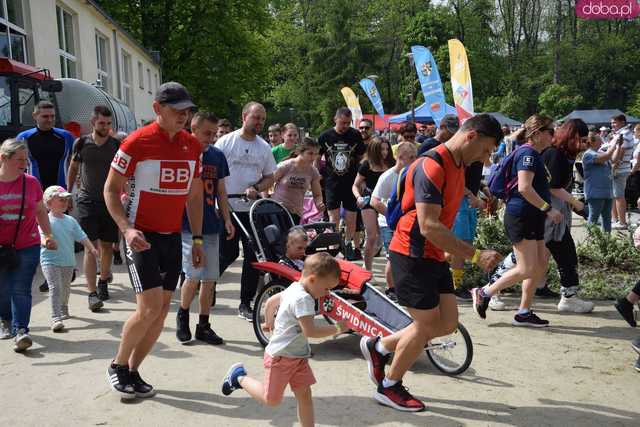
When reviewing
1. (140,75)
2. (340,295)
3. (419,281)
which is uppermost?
(140,75)

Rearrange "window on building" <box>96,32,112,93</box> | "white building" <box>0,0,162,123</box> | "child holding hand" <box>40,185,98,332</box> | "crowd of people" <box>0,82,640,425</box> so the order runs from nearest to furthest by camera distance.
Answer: "crowd of people" <box>0,82,640,425</box>, "child holding hand" <box>40,185,98,332</box>, "white building" <box>0,0,162,123</box>, "window on building" <box>96,32,112,93</box>

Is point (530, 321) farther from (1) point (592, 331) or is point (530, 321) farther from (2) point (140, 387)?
(2) point (140, 387)

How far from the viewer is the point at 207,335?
526cm

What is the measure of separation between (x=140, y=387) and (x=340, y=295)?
1631 mm

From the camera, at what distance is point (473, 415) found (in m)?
3.82

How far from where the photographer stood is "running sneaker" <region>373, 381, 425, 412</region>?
152 inches

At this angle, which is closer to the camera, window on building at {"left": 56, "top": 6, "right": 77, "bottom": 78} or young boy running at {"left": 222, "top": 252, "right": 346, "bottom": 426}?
young boy running at {"left": 222, "top": 252, "right": 346, "bottom": 426}

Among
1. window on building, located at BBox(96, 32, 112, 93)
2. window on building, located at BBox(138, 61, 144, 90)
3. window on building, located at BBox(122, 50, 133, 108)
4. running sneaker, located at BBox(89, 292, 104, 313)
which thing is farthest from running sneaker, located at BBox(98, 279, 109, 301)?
window on building, located at BBox(138, 61, 144, 90)

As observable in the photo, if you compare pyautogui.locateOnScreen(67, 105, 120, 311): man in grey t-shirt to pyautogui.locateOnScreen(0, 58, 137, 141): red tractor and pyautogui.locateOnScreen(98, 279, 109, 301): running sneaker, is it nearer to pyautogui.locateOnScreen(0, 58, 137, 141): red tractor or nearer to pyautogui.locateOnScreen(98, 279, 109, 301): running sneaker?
pyautogui.locateOnScreen(98, 279, 109, 301): running sneaker

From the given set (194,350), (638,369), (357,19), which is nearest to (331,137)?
(194,350)

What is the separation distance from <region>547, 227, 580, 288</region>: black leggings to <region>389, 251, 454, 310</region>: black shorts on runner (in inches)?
114

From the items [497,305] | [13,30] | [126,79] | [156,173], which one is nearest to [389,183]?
[497,305]

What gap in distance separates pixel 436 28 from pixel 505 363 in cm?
5492

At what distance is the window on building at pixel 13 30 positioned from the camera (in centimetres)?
1406
